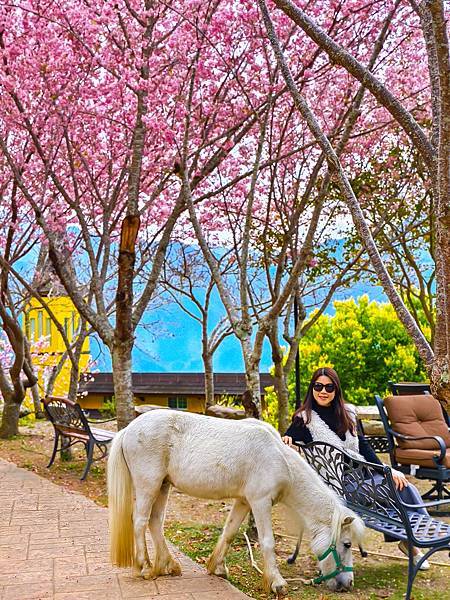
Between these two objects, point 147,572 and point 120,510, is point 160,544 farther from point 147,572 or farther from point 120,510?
point 120,510

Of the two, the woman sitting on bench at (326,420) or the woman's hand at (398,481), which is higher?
the woman sitting on bench at (326,420)

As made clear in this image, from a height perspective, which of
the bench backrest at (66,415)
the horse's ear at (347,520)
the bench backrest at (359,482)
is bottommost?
the horse's ear at (347,520)

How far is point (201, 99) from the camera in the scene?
8.66m

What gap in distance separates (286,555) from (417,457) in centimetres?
237

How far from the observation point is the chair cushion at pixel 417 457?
703 centimetres

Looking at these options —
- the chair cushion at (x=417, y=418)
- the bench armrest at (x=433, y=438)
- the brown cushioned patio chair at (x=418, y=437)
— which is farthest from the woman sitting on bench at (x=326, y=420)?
the chair cushion at (x=417, y=418)

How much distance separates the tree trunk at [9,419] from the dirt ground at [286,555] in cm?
257

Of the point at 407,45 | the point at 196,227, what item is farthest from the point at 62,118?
the point at 407,45

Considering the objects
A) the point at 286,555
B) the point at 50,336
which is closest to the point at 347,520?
the point at 286,555

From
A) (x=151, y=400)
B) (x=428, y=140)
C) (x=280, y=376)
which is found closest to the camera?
(x=428, y=140)

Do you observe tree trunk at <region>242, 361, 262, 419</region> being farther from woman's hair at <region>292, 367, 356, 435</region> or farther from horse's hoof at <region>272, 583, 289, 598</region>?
horse's hoof at <region>272, 583, 289, 598</region>

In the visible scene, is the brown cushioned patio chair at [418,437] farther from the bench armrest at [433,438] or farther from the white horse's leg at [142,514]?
the white horse's leg at [142,514]

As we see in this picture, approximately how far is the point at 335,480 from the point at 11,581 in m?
2.16

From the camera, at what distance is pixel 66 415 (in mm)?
9008
